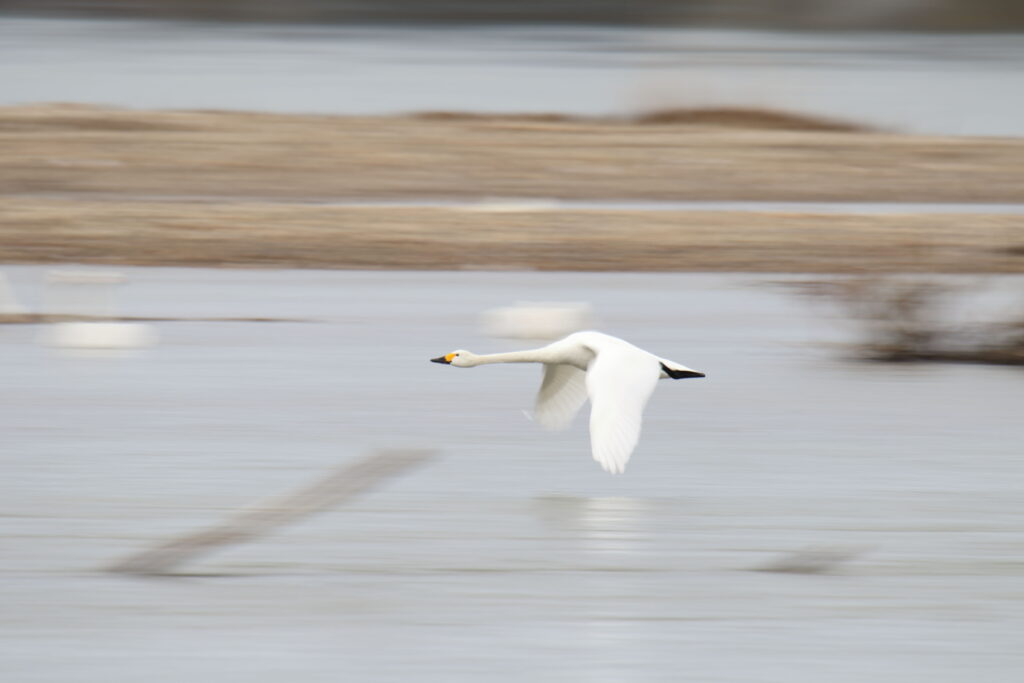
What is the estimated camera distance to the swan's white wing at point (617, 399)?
609 cm

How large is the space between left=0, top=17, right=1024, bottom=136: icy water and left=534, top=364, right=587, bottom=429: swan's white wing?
17.7m

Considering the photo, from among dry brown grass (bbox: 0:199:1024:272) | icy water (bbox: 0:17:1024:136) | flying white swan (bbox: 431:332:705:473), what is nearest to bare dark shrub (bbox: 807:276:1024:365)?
flying white swan (bbox: 431:332:705:473)

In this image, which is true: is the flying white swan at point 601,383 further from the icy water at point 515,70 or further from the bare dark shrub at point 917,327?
the icy water at point 515,70

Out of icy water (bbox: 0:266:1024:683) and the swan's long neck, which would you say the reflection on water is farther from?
the swan's long neck

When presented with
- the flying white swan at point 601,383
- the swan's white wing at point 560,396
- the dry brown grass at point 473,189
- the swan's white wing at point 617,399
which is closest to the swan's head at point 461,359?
the flying white swan at point 601,383

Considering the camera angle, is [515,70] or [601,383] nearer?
[601,383]

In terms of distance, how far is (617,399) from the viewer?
630cm

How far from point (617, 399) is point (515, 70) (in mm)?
31052

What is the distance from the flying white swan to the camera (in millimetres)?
6148

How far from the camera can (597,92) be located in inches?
1208

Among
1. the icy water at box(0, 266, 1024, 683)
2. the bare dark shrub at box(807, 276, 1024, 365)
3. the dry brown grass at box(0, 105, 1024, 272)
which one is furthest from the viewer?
the dry brown grass at box(0, 105, 1024, 272)

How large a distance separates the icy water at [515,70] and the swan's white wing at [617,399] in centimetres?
1801

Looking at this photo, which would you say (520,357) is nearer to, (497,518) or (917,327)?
(497,518)

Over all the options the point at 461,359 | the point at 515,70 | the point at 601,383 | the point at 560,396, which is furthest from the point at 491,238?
the point at 515,70
